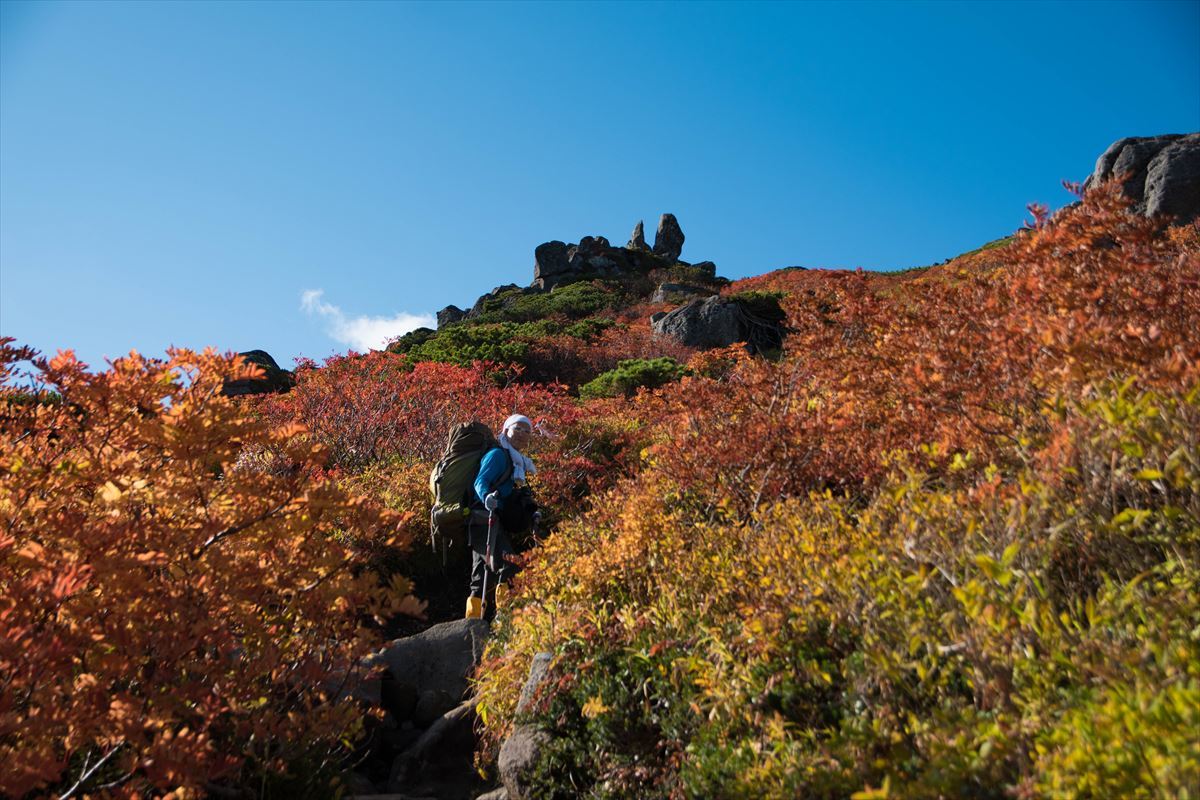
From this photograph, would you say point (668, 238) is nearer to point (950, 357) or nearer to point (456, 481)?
point (456, 481)

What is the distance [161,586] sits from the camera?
2973mm

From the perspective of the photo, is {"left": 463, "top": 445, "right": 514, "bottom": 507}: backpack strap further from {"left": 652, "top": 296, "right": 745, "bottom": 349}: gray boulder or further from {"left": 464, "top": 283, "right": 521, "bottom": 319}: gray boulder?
{"left": 464, "top": 283, "right": 521, "bottom": 319}: gray boulder

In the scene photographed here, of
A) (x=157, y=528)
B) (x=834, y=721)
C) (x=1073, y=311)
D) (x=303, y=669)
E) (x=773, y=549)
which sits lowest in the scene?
(x=834, y=721)

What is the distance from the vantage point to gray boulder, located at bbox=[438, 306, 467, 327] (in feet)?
129

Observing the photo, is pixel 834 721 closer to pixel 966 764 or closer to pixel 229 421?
pixel 966 764

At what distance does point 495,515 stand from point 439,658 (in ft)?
4.10

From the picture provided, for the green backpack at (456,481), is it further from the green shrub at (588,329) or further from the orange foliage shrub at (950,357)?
the green shrub at (588,329)

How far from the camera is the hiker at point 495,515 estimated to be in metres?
6.20

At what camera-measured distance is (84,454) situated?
321 cm

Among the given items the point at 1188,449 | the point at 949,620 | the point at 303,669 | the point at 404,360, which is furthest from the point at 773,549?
the point at 404,360

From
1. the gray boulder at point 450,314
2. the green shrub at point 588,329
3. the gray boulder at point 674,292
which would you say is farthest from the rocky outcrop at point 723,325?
the gray boulder at point 450,314

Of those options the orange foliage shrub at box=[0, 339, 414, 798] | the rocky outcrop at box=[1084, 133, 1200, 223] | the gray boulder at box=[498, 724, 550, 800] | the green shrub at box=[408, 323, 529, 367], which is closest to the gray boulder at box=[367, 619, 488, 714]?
the gray boulder at box=[498, 724, 550, 800]

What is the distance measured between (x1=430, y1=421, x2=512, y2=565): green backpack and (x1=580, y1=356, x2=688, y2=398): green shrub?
25.3 ft

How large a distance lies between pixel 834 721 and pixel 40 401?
13.1ft
